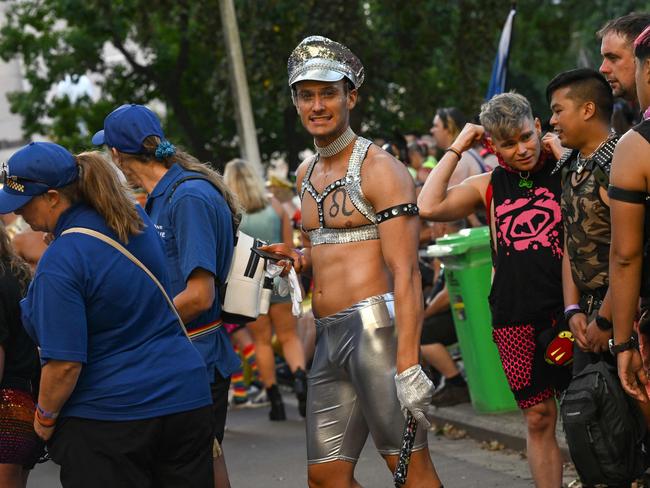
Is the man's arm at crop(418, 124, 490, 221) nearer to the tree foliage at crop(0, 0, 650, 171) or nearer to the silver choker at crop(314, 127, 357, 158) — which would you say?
the silver choker at crop(314, 127, 357, 158)

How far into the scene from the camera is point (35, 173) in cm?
443

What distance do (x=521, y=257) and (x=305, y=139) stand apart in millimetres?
23366

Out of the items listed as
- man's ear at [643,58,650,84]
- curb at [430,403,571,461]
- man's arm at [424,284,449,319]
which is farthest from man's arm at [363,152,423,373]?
man's arm at [424,284,449,319]

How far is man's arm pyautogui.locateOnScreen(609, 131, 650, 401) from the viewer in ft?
14.1

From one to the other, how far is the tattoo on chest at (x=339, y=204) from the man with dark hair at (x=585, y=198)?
1.04 metres

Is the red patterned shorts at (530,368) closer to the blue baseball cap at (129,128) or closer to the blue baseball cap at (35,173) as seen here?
the blue baseball cap at (129,128)

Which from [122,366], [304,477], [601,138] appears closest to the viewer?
[122,366]

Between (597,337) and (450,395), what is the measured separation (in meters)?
4.68

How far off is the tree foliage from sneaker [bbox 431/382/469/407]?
4.97m

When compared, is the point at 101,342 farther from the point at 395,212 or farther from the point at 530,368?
the point at 530,368

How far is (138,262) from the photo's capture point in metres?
4.45

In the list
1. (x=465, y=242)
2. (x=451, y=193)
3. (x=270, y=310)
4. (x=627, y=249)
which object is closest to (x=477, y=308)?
(x=465, y=242)

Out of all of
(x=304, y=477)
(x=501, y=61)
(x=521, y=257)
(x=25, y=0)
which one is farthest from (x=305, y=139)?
(x=521, y=257)

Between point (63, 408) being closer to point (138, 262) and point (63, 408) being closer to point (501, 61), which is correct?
point (138, 262)
